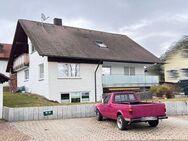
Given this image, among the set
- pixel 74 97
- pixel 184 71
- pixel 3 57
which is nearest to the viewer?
pixel 184 71

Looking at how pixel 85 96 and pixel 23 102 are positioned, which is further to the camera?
pixel 85 96

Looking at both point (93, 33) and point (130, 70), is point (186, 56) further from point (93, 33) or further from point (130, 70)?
point (93, 33)

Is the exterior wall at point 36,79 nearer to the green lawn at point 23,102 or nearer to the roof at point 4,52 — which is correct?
the green lawn at point 23,102

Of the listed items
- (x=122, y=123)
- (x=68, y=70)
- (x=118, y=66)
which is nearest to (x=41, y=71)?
(x=68, y=70)

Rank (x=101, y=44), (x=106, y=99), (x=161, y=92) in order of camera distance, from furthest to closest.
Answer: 1. (x=101, y=44)
2. (x=161, y=92)
3. (x=106, y=99)

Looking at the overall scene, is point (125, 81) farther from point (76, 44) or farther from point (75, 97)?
point (76, 44)

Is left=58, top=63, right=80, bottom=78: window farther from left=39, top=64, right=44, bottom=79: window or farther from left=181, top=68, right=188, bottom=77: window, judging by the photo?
left=181, top=68, right=188, bottom=77: window

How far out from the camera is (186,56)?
1.57 meters

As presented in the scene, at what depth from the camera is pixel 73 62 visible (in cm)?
2792

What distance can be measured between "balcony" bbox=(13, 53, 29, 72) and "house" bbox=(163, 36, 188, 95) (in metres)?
30.5

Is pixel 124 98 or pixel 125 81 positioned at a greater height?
pixel 125 81

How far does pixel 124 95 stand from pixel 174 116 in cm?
431

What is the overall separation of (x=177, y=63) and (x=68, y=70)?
26056mm

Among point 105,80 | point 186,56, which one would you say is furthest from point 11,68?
point 186,56
